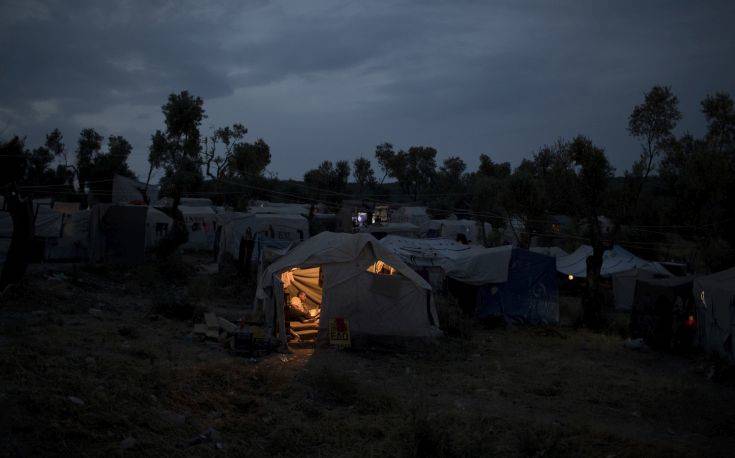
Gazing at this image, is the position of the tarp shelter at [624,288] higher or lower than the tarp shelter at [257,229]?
lower

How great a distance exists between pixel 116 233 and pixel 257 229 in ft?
19.4

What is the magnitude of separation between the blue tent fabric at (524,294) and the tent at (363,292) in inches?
186

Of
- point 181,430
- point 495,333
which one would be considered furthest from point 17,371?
point 495,333

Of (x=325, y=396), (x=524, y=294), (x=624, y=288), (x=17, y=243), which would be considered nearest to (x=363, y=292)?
(x=325, y=396)

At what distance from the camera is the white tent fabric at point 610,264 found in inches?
868

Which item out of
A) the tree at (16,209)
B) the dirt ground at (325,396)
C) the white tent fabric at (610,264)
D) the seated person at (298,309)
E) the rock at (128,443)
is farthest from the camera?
the white tent fabric at (610,264)

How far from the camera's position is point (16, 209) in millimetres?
13477

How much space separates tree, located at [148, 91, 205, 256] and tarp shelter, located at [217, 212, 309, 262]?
191cm

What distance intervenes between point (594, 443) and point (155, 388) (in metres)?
6.13

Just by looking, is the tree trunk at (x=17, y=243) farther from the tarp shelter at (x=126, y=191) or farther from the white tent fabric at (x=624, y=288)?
the white tent fabric at (x=624, y=288)

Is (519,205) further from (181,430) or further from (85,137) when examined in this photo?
(85,137)

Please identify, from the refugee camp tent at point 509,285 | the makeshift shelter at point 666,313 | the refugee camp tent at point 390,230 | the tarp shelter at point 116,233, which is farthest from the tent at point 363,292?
the refugee camp tent at point 390,230

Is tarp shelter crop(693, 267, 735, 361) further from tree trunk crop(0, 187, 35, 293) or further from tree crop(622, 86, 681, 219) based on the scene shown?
tree trunk crop(0, 187, 35, 293)

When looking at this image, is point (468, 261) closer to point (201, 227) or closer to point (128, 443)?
point (128, 443)
